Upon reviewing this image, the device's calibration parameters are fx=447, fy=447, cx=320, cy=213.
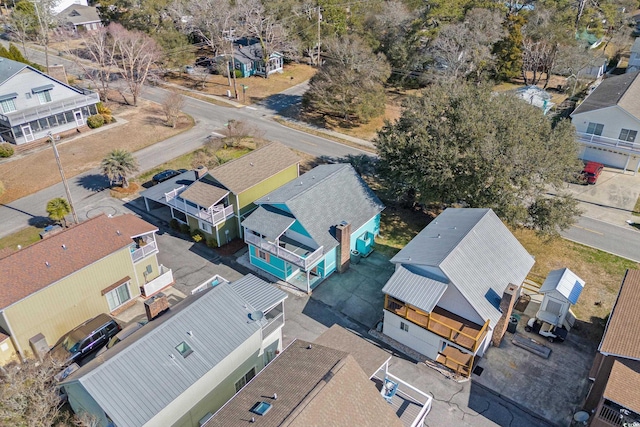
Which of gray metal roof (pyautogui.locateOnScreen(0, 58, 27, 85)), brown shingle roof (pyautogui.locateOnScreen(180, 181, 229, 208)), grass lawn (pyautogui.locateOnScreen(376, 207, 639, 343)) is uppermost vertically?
gray metal roof (pyautogui.locateOnScreen(0, 58, 27, 85))

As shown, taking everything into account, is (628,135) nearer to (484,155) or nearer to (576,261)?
(576,261)

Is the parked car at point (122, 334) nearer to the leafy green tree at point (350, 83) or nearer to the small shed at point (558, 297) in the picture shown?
the small shed at point (558, 297)

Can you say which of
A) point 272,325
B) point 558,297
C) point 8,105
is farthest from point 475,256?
point 8,105

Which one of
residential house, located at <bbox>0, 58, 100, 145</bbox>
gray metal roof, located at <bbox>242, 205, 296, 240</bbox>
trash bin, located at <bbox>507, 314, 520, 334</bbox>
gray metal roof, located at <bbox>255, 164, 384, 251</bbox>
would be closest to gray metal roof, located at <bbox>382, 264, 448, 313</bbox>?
trash bin, located at <bbox>507, 314, 520, 334</bbox>

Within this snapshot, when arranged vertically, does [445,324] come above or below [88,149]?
below

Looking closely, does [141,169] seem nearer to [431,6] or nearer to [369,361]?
[369,361]

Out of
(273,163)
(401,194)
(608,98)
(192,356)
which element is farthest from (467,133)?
(608,98)

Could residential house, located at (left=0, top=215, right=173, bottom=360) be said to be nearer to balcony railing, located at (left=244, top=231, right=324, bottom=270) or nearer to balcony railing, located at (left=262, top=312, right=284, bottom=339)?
balcony railing, located at (left=244, top=231, right=324, bottom=270)
